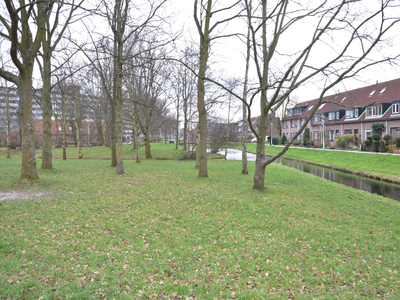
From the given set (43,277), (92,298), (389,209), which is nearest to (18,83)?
(43,277)

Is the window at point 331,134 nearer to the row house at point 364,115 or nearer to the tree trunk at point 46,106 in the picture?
the row house at point 364,115

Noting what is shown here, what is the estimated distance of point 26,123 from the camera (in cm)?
958

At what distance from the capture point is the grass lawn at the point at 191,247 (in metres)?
3.98

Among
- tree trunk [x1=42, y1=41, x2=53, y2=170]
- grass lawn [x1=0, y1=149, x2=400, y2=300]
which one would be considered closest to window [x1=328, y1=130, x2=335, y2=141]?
grass lawn [x1=0, y1=149, x2=400, y2=300]

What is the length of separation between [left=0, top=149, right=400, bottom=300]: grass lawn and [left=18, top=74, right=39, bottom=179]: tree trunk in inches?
30.6

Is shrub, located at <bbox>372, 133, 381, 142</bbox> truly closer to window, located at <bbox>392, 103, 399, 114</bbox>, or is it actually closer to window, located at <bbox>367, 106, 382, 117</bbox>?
window, located at <bbox>392, 103, 399, 114</bbox>

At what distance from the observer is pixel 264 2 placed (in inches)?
378

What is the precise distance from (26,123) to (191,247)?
7.97 meters

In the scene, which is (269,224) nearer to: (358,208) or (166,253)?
(166,253)

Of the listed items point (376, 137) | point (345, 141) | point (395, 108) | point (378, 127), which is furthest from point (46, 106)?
point (395, 108)

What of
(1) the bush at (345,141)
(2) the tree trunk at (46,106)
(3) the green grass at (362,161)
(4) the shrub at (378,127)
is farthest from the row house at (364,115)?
(2) the tree trunk at (46,106)

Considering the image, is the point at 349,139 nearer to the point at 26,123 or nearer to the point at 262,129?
the point at 262,129

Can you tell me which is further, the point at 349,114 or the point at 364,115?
the point at 349,114

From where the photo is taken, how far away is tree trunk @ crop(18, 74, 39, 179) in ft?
31.2
